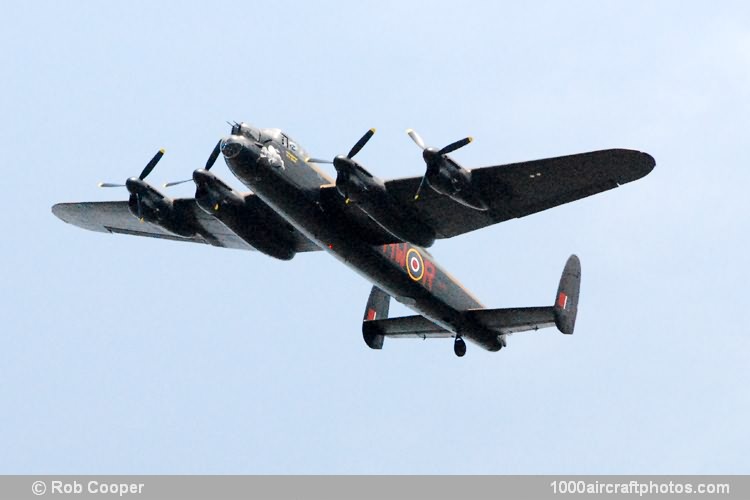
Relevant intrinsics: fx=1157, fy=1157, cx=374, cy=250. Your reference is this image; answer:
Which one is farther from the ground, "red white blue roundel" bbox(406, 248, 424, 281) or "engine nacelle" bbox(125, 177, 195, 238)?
"engine nacelle" bbox(125, 177, 195, 238)

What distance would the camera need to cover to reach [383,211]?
3238 cm

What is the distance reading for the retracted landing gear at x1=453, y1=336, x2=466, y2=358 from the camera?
3681 cm

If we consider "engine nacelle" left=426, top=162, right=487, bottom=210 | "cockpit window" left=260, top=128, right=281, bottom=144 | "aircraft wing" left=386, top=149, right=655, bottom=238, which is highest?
"cockpit window" left=260, top=128, right=281, bottom=144

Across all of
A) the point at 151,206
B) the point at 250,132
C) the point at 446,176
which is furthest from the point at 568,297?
the point at 151,206

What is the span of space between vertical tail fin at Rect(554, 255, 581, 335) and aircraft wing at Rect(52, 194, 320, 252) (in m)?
7.87

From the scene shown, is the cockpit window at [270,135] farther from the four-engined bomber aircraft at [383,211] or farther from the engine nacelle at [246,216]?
the engine nacelle at [246,216]

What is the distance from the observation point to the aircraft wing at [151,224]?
36.5 m

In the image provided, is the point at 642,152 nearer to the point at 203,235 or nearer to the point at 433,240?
the point at 433,240

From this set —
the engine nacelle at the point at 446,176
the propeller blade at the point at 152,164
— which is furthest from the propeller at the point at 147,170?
the engine nacelle at the point at 446,176

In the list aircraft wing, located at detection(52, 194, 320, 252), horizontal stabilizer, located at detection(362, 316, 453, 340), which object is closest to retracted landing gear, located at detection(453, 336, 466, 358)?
horizontal stabilizer, located at detection(362, 316, 453, 340)

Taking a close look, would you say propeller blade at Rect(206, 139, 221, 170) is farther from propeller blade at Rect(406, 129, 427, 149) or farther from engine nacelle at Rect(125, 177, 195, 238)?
propeller blade at Rect(406, 129, 427, 149)

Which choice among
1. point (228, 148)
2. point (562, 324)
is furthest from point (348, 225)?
point (562, 324)

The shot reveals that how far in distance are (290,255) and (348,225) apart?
355 centimetres

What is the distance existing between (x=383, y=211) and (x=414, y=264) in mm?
3582
